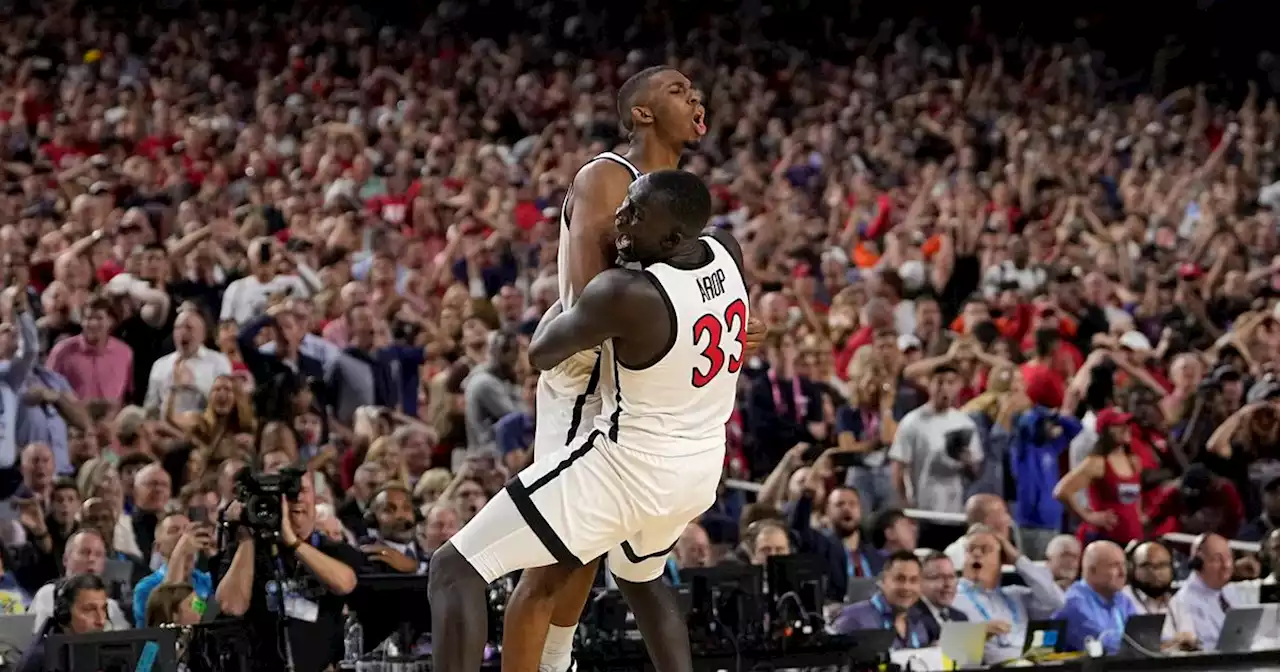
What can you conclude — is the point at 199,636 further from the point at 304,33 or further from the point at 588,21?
the point at 588,21

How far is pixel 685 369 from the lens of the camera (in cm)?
568

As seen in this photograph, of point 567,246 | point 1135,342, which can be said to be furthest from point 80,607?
point 1135,342

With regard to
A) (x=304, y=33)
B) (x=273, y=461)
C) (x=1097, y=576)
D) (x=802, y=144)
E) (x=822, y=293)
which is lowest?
(x=1097, y=576)

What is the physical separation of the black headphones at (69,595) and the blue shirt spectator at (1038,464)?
232 inches

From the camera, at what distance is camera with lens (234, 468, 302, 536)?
709 cm

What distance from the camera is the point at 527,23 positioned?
24.8 meters

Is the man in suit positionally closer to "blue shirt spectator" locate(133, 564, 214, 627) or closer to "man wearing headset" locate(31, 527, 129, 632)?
"blue shirt spectator" locate(133, 564, 214, 627)

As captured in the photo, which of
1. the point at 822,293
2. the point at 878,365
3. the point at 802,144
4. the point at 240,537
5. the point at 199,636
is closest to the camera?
the point at 199,636

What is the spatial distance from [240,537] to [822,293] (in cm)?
796

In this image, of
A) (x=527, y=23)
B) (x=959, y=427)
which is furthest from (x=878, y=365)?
(x=527, y=23)

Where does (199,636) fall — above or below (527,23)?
below

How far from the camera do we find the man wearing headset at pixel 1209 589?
10023 mm

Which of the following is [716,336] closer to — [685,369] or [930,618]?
[685,369]

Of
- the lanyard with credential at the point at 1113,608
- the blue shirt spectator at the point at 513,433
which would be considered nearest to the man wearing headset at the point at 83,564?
the blue shirt spectator at the point at 513,433
